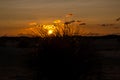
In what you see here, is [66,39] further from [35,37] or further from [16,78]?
[16,78]

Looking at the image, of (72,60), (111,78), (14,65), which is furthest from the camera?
(14,65)

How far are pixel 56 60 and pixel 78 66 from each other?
3.42ft

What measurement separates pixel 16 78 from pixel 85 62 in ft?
18.7

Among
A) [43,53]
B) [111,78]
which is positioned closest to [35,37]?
[43,53]

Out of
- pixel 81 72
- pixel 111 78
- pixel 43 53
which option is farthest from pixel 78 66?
pixel 111 78

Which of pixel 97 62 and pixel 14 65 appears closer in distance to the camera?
pixel 97 62

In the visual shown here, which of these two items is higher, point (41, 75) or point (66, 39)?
point (66, 39)

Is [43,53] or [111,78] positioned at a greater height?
[43,53]

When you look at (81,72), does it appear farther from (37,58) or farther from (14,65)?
(14,65)

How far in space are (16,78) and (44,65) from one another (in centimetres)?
486

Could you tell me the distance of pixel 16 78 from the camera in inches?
1034

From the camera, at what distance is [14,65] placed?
111 ft

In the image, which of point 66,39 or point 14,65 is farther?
point 14,65

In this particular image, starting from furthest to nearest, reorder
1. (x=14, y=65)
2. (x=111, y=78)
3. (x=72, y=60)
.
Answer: (x=14, y=65) → (x=111, y=78) → (x=72, y=60)
